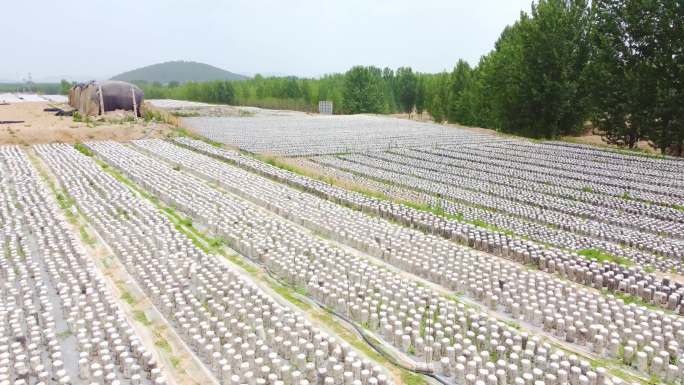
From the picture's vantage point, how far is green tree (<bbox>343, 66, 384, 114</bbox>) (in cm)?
5581

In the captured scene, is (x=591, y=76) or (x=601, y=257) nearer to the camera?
(x=601, y=257)

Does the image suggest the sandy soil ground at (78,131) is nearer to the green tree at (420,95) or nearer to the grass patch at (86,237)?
the grass patch at (86,237)

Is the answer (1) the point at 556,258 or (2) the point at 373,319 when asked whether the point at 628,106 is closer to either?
(1) the point at 556,258

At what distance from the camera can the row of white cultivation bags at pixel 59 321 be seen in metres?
5.02

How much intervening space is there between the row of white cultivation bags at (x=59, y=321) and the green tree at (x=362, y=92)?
48065 mm

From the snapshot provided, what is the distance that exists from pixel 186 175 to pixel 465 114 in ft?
97.5

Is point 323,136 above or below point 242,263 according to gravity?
above

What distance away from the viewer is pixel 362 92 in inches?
2197

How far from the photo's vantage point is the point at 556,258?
7.90 meters

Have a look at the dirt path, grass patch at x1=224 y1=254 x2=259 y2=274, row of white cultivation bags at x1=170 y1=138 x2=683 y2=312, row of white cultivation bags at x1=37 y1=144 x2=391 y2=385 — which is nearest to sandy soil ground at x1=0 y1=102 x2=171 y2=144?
row of white cultivation bags at x1=37 y1=144 x2=391 y2=385

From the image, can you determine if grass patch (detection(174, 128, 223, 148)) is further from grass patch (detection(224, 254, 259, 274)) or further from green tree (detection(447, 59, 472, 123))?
green tree (detection(447, 59, 472, 123))

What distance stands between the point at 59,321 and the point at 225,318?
6.73 feet

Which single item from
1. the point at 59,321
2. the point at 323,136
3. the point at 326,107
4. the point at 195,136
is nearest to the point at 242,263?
the point at 59,321

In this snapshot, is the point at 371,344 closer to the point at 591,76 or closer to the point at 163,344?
the point at 163,344
